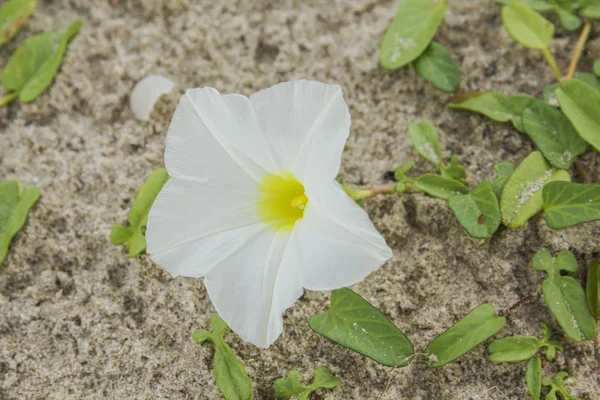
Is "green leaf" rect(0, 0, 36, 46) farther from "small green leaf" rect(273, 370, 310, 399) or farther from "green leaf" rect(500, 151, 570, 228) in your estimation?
"green leaf" rect(500, 151, 570, 228)

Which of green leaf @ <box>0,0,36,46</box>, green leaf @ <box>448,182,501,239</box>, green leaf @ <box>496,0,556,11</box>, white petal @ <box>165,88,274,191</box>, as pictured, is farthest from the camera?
green leaf @ <box>0,0,36,46</box>

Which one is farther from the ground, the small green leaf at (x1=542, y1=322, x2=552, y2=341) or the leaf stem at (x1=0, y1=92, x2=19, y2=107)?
the leaf stem at (x1=0, y1=92, x2=19, y2=107)

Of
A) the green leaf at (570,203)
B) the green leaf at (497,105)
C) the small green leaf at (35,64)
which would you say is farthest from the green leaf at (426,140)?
the small green leaf at (35,64)

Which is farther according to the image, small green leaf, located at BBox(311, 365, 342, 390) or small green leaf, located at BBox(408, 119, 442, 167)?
small green leaf, located at BBox(408, 119, 442, 167)

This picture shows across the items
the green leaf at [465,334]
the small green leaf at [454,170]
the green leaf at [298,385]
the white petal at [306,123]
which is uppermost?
the white petal at [306,123]

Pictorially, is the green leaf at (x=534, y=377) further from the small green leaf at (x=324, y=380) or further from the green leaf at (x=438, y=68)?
the green leaf at (x=438, y=68)

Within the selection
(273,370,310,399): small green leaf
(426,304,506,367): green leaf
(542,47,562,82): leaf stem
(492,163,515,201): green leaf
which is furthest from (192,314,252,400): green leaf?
(542,47,562,82): leaf stem
